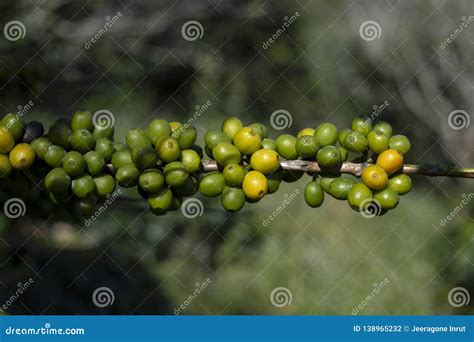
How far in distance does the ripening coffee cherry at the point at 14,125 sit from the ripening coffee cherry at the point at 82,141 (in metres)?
0.28

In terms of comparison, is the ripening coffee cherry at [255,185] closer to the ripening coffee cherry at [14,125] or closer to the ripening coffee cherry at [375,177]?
the ripening coffee cherry at [375,177]

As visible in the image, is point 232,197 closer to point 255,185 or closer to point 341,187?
point 255,185

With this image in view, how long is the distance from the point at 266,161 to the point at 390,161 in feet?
2.26

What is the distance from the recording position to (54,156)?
3381 mm

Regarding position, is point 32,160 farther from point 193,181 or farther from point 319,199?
point 319,199

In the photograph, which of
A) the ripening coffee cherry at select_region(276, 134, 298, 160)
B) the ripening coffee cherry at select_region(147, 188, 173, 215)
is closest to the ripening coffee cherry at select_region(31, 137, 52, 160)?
the ripening coffee cherry at select_region(147, 188, 173, 215)

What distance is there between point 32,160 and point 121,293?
3.32 metres

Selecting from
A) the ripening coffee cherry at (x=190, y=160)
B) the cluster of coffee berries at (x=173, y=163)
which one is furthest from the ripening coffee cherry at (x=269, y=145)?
the ripening coffee cherry at (x=190, y=160)

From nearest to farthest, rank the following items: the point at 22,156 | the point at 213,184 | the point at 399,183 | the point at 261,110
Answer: the point at 22,156 < the point at 213,184 < the point at 399,183 < the point at 261,110

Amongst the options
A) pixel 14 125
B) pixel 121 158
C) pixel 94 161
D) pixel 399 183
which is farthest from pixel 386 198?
pixel 14 125

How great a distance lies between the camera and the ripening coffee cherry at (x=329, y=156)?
11.5ft

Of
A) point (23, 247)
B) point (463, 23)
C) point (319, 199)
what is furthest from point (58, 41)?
point (463, 23)

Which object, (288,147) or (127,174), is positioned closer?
(127,174)

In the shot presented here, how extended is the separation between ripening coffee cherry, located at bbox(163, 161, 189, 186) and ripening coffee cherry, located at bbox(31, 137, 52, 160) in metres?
0.64
